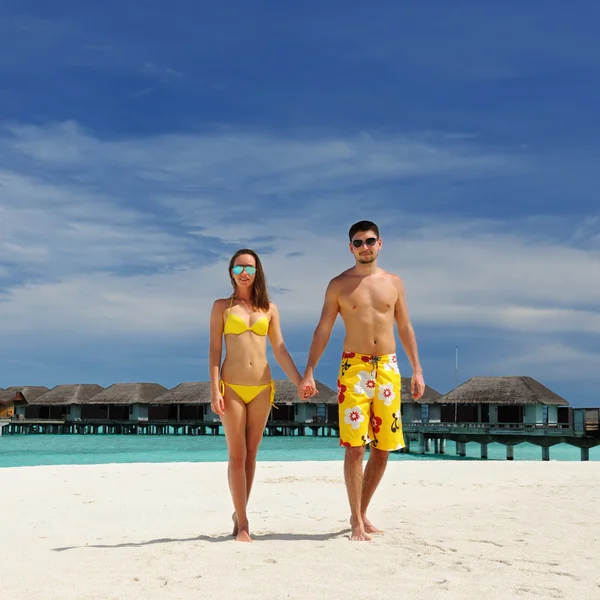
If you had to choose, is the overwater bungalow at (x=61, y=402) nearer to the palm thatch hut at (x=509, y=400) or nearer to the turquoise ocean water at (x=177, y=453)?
the turquoise ocean water at (x=177, y=453)

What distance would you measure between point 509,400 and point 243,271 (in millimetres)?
40859

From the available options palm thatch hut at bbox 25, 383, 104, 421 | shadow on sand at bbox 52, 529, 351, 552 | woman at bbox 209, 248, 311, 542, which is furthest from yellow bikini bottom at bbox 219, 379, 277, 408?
palm thatch hut at bbox 25, 383, 104, 421

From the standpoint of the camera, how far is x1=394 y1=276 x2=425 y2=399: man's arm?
620cm

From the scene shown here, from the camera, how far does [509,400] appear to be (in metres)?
44.6

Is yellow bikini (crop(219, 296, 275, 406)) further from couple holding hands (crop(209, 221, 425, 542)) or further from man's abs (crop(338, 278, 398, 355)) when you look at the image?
man's abs (crop(338, 278, 398, 355))

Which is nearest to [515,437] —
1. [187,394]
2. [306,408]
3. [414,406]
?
[414,406]

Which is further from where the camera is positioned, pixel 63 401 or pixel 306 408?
pixel 63 401

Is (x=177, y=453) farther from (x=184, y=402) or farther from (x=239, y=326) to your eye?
(x=239, y=326)

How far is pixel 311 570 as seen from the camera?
4.82 m

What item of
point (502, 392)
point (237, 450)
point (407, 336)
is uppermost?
point (407, 336)

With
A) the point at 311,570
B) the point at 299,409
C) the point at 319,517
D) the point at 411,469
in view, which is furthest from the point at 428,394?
the point at 311,570

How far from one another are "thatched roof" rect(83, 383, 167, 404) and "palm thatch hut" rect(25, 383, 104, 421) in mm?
1470

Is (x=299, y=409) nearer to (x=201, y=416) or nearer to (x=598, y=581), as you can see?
(x=201, y=416)

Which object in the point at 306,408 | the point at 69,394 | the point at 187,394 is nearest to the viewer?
the point at 306,408
